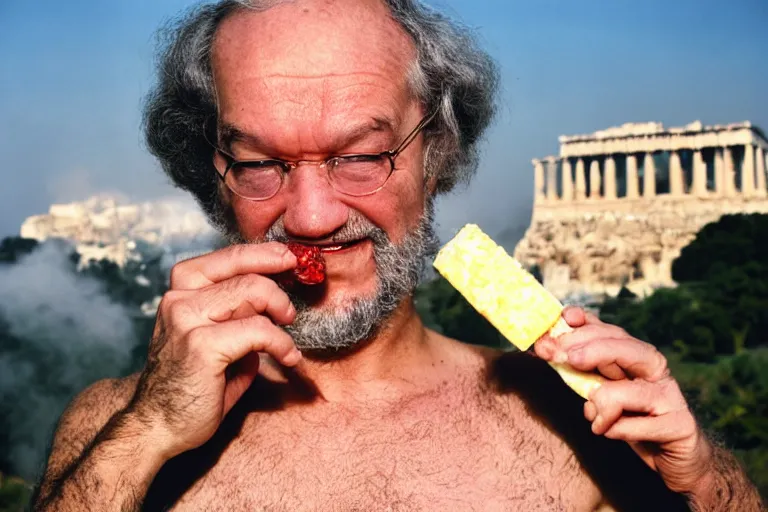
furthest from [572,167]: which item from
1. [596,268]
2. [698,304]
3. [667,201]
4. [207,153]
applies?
[207,153]

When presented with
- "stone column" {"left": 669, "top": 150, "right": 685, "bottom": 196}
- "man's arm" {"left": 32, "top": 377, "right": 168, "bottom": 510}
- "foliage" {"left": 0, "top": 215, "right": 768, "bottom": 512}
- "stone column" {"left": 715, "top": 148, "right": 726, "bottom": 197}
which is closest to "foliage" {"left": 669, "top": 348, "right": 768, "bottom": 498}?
"foliage" {"left": 0, "top": 215, "right": 768, "bottom": 512}

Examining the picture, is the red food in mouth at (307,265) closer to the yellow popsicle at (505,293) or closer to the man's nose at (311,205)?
the man's nose at (311,205)

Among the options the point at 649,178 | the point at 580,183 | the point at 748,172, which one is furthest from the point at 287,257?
the point at 580,183

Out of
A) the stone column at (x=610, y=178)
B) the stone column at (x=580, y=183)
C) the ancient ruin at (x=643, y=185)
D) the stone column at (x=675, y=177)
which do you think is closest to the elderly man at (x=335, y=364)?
the ancient ruin at (x=643, y=185)

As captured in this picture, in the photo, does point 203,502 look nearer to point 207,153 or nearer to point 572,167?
point 207,153

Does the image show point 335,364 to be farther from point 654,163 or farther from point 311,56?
point 654,163

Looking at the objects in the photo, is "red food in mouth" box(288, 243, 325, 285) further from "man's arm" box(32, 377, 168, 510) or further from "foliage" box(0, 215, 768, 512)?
"foliage" box(0, 215, 768, 512)
